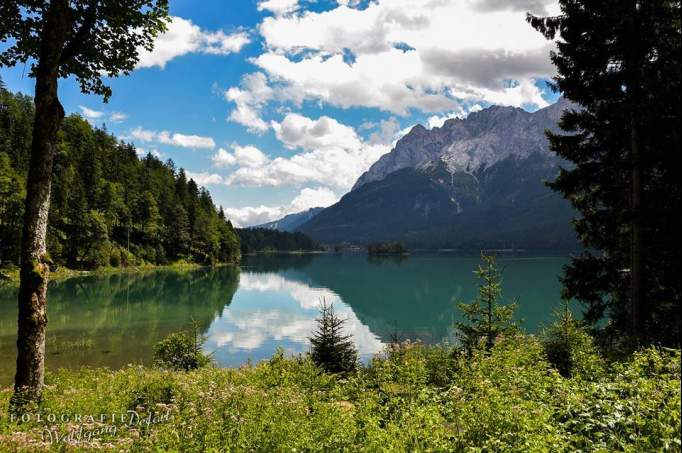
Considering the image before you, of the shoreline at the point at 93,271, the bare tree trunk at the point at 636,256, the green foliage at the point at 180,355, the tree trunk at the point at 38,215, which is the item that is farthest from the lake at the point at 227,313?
the tree trunk at the point at 38,215

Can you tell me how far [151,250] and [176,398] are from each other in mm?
109343

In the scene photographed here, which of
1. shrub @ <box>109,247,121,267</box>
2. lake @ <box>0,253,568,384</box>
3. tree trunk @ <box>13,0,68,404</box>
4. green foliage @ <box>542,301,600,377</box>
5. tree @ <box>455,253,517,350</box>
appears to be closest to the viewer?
tree trunk @ <box>13,0,68,404</box>

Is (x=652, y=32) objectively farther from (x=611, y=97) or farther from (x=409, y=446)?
(x=409, y=446)

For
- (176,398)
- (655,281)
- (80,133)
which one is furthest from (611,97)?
(80,133)

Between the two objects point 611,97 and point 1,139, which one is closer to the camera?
point 611,97

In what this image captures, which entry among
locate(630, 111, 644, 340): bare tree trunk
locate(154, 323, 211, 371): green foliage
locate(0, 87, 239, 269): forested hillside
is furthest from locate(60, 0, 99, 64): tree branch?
locate(0, 87, 239, 269): forested hillside

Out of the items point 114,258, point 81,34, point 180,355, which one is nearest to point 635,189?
point 81,34

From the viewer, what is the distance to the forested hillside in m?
77.6

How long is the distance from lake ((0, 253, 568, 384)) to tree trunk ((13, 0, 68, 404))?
15.8 metres

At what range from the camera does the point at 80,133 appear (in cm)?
11400

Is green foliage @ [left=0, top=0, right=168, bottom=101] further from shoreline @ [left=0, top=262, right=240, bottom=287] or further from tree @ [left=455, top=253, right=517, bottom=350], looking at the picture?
shoreline @ [left=0, top=262, right=240, bottom=287]

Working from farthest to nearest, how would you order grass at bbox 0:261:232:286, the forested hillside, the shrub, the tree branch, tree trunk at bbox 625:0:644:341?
the shrub → the forested hillside → grass at bbox 0:261:232:286 → tree trunk at bbox 625:0:644:341 → the tree branch

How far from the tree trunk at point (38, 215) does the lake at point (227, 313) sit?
15759 mm

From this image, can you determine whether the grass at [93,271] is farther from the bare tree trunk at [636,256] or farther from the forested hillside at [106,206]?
the bare tree trunk at [636,256]
